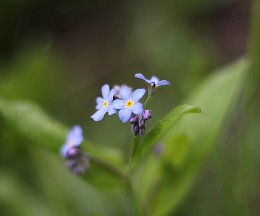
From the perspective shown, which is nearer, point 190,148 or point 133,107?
point 133,107

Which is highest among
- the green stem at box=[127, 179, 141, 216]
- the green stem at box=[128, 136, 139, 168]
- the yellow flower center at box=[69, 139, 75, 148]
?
the yellow flower center at box=[69, 139, 75, 148]

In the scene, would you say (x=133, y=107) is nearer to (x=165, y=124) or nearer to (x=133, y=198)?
(x=165, y=124)

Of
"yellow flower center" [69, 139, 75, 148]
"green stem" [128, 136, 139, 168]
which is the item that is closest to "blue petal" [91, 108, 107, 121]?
"green stem" [128, 136, 139, 168]

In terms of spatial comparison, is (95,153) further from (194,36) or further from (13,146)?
(194,36)

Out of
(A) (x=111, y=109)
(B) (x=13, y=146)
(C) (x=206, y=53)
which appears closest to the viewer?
(A) (x=111, y=109)

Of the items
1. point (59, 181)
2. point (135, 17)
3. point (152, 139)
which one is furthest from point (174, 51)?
point (152, 139)

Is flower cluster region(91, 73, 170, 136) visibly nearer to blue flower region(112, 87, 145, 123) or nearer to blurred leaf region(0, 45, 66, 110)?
blue flower region(112, 87, 145, 123)

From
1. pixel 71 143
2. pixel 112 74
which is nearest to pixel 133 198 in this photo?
pixel 71 143
